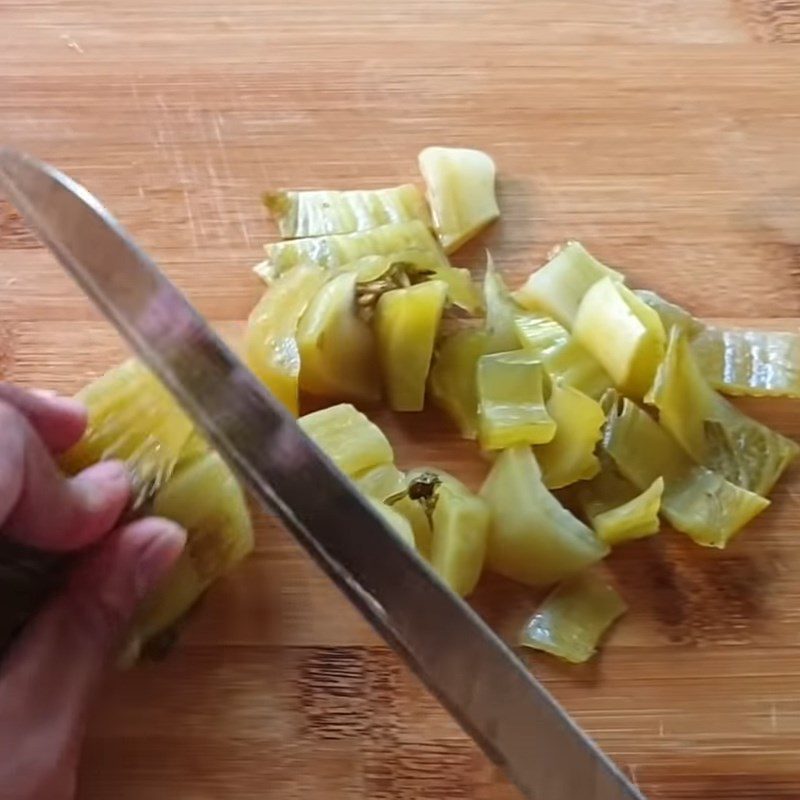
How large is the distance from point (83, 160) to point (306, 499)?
45cm

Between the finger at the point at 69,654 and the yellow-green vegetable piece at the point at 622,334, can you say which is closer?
the finger at the point at 69,654

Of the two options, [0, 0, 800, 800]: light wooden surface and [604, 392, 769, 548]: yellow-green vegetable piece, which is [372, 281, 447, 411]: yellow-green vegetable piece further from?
[604, 392, 769, 548]: yellow-green vegetable piece

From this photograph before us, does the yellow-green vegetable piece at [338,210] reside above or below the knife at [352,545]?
above

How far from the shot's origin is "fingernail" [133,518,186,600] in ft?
3.01

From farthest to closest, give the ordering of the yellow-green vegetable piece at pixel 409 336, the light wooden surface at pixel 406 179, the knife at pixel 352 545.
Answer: the yellow-green vegetable piece at pixel 409 336 < the light wooden surface at pixel 406 179 < the knife at pixel 352 545

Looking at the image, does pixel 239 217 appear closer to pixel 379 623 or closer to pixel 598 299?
pixel 598 299

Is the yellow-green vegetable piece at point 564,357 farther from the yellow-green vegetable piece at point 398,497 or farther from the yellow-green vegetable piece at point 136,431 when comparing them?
the yellow-green vegetable piece at point 136,431

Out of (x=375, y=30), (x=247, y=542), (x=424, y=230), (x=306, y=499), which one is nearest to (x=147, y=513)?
(x=247, y=542)

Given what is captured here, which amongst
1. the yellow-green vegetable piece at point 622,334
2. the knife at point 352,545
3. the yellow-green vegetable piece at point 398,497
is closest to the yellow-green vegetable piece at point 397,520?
the yellow-green vegetable piece at point 398,497

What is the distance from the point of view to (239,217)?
110 cm

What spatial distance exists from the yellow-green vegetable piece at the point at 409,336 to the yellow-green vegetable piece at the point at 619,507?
0.15m

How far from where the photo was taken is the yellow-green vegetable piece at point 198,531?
37.0 inches

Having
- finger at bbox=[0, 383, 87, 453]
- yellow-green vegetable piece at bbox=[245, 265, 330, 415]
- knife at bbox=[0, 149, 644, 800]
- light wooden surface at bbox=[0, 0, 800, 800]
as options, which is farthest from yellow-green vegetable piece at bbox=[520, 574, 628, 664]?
finger at bbox=[0, 383, 87, 453]

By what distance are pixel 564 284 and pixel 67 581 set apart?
1.44 ft
